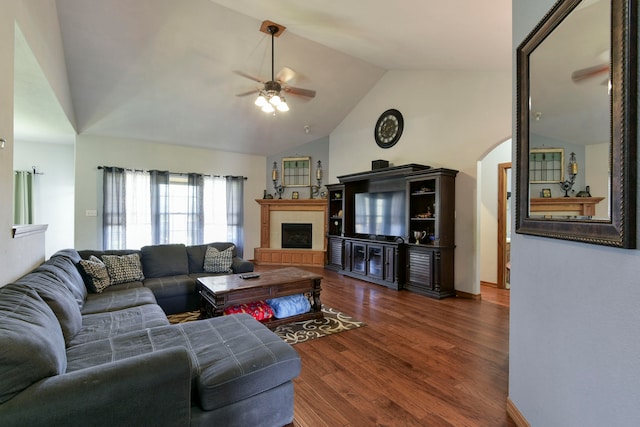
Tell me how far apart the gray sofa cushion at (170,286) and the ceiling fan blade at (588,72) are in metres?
3.86

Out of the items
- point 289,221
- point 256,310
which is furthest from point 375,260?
point 289,221

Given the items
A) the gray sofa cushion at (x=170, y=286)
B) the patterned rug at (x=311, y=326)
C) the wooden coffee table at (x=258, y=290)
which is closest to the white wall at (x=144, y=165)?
the gray sofa cushion at (x=170, y=286)

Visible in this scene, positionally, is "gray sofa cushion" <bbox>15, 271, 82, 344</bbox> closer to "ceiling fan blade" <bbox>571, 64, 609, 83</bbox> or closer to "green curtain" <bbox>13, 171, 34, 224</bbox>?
"ceiling fan blade" <bbox>571, 64, 609, 83</bbox>

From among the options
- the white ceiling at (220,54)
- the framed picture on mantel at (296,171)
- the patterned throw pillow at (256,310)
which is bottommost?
the patterned throw pillow at (256,310)

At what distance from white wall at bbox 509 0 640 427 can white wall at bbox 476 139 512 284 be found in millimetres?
3570

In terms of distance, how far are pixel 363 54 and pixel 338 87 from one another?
40.3 inches

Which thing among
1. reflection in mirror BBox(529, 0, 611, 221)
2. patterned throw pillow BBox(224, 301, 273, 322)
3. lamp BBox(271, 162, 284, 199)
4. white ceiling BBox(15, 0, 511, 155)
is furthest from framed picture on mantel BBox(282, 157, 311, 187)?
reflection in mirror BBox(529, 0, 611, 221)

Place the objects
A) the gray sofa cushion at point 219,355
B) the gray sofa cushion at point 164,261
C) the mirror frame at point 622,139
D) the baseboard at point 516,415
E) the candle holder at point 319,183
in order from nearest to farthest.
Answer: the mirror frame at point 622,139 < the gray sofa cushion at point 219,355 < the baseboard at point 516,415 < the gray sofa cushion at point 164,261 < the candle holder at point 319,183

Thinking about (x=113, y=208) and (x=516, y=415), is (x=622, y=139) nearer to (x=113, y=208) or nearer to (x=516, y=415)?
(x=516, y=415)

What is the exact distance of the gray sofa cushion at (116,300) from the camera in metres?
2.64

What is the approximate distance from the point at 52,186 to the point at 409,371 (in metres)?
7.50

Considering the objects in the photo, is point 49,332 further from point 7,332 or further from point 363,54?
point 363,54

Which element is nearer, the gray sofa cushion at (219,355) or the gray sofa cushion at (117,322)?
the gray sofa cushion at (219,355)

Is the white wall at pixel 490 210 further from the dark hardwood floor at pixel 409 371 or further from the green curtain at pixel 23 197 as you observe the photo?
the green curtain at pixel 23 197
